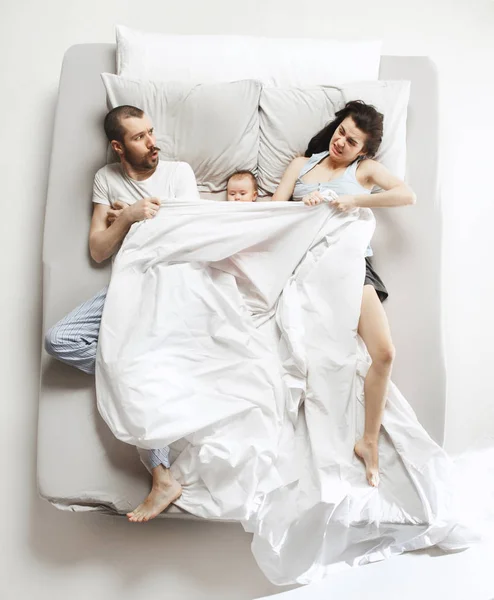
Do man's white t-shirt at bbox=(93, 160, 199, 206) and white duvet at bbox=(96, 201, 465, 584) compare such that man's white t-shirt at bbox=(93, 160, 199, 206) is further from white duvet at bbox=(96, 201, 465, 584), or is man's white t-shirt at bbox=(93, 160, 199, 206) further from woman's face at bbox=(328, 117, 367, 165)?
woman's face at bbox=(328, 117, 367, 165)

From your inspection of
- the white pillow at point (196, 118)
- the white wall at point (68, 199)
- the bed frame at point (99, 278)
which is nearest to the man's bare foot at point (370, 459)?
the bed frame at point (99, 278)

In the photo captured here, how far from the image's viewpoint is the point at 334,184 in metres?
1.87

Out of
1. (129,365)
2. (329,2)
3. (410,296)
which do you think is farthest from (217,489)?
(329,2)

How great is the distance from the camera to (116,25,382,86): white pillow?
6.64ft

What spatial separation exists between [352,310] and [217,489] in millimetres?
615

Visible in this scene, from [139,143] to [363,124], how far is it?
0.69 meters

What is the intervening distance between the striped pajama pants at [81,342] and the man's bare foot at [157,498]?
28mm

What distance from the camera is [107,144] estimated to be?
1979 mm

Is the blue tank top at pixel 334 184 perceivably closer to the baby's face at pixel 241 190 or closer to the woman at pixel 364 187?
the woman at pixel 364 187

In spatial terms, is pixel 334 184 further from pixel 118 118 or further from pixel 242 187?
pixel 118 118

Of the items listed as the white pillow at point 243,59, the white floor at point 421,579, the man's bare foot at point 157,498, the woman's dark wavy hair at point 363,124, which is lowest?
the white floor at point 421,579

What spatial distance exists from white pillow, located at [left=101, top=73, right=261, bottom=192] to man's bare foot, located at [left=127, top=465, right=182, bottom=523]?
3.12ft

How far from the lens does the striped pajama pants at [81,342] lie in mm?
1649

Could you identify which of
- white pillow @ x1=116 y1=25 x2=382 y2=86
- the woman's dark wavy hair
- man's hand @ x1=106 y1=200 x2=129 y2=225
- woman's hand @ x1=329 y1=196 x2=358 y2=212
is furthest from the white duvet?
white pillow @ x1=116 y1=25 x2=382 y2=86
